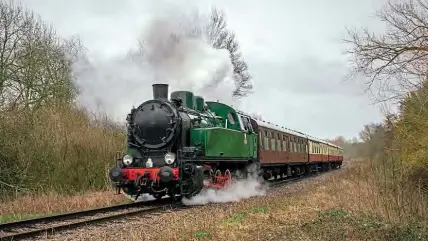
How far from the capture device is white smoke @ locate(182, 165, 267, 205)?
1468 cm

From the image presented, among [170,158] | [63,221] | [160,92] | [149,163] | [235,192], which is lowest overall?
[63,221]

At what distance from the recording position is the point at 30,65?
22.2m

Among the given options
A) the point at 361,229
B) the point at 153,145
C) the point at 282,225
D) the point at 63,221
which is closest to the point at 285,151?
the point at 153,145

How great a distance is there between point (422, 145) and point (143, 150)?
749 cm

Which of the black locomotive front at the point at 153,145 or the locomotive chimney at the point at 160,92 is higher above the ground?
the locomotive chimney at the point at 160,92

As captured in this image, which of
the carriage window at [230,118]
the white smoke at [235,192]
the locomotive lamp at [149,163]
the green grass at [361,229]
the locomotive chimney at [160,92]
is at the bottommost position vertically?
the green grass at [361,229]

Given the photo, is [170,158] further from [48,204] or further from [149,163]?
[48,204]

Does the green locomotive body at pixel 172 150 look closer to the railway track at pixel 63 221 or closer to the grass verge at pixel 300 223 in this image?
the railway track at pixel 63 221

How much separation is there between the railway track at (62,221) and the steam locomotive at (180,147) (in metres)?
0.76

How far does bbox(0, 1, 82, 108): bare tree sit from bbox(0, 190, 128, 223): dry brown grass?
676 cm

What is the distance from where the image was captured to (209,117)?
1631 cm

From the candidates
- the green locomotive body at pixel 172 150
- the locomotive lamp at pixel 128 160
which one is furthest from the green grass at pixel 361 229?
the locomotive lamp at pixel 128 160

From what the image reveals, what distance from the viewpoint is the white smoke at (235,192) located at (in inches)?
578

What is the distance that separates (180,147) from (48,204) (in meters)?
3.95
